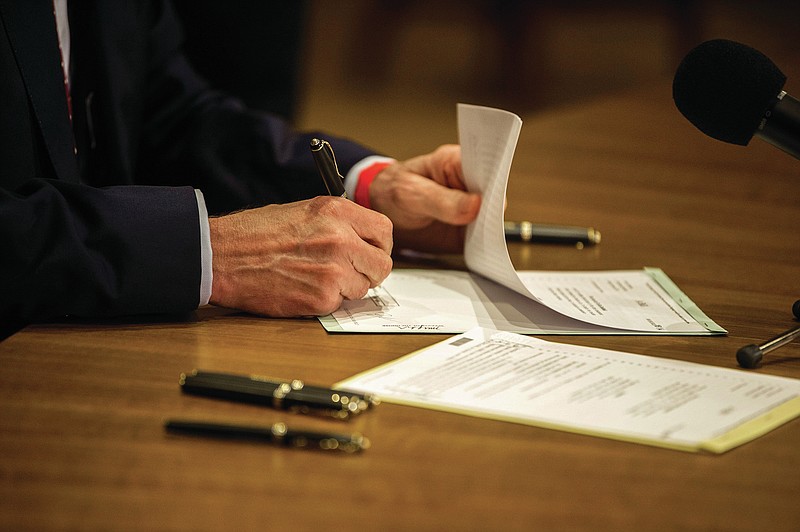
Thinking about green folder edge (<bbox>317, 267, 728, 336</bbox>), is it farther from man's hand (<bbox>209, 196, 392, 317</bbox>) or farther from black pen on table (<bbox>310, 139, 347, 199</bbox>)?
black pen on table (<bbox>310, 139, 347, 199</bbox>)

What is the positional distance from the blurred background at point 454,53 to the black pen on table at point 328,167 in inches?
103

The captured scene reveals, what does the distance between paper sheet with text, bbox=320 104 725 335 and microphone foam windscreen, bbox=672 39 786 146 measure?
0.18 meters

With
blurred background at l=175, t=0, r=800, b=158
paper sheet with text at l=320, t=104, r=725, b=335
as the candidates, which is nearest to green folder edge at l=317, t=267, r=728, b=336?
paper sheet with text at l=320, t=104, r=725, b=335

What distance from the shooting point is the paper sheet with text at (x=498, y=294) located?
35.3 inches

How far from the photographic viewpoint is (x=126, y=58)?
4.39 feet

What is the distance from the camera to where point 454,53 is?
438 centimetres

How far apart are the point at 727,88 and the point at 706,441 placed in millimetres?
382

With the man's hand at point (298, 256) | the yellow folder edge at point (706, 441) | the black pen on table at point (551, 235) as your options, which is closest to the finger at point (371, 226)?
the man's hand at point (298, 256)

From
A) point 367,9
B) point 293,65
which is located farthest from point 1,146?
point 367,9

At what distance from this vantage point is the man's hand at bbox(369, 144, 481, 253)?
3.77 ft

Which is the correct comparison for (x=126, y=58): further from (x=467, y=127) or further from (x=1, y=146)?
(x=467, y=127)

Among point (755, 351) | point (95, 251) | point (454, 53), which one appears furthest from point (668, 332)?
point (454, 53)

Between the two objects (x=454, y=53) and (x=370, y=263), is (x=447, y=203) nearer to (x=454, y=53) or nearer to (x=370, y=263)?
(x=370, y=263)

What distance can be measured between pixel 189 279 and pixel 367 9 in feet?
11.9
